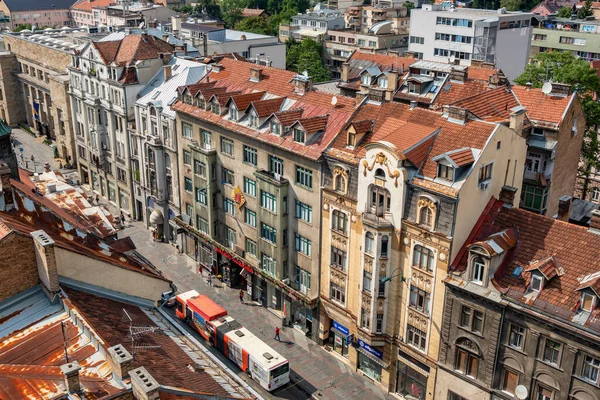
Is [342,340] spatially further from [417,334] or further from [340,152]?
[340,152]

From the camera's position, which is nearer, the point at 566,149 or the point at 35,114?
the point at 566,149

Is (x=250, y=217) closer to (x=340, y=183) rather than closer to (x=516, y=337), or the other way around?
(x=340, y=183)

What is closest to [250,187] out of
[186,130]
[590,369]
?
[186,130]

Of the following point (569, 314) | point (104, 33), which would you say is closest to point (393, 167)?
point (569, 314)

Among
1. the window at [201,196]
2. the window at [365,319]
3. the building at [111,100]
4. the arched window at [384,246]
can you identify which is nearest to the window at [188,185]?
the window at [201,196]

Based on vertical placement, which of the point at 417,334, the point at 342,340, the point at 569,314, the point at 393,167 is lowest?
the point at 342,340

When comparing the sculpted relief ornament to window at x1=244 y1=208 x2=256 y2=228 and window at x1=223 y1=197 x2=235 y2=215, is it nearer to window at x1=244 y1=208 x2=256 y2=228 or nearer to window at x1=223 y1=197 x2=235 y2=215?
window at x1=244 y1=208 x2=256 y2=228
